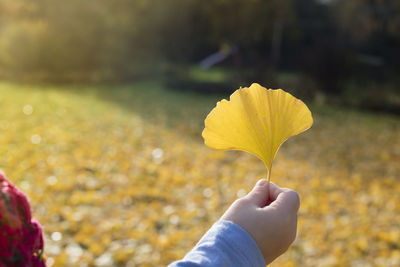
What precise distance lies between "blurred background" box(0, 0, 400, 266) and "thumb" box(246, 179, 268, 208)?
228 centimetres

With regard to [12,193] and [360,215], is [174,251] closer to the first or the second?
[360,215]

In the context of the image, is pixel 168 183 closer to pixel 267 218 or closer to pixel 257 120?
pixel 267 218

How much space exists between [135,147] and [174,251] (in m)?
3.21

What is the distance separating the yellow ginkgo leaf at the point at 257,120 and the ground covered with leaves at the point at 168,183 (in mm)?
2473

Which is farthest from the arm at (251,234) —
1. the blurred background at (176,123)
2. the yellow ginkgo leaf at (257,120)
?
A: the blurred background at (176,123)

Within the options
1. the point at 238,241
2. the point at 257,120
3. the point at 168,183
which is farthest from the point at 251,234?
the point at 168,183

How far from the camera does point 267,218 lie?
89 cm

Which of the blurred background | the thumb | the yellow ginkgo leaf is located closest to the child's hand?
the thumb

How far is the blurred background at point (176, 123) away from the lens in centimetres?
362

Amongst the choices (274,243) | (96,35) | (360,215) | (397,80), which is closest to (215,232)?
(274,243)

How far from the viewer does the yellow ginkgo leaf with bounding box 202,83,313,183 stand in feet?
2.45

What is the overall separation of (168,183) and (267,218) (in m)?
3.91

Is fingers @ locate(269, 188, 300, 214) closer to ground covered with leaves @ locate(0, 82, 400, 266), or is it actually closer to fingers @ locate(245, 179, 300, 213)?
fingers @ locate(245, 179, 300, 213)

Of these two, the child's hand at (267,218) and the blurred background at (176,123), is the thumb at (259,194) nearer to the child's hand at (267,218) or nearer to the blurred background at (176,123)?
the child's hand at (267,218)
